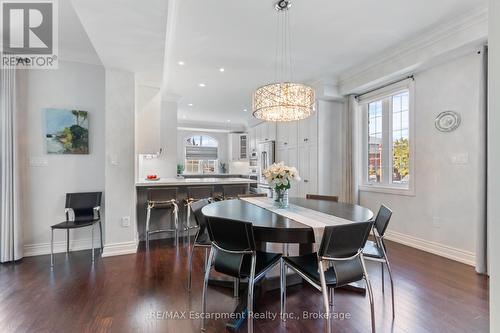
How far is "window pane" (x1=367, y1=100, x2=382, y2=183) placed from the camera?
4.12 metres

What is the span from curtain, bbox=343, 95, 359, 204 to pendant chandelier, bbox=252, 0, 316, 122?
1.82 meters

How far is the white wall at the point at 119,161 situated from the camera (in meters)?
3.13

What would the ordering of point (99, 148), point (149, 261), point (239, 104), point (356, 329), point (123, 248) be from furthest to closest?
point (239, 104), point (99, 148), point (123, 248), point (149, 261), point (356, 329)

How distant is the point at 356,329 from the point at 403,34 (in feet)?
11.0

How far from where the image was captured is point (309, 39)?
3.09 meters

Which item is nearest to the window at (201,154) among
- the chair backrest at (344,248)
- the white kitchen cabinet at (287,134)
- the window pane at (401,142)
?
the white kitchen cabinet at (287,134)

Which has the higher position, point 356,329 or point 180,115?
point 180,115

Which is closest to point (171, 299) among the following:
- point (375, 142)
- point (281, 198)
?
point (281, 198)

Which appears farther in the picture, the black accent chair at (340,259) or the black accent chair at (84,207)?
the black accent chair at (84,207)

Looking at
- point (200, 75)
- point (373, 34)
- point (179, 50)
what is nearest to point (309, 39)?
point (373, 34)

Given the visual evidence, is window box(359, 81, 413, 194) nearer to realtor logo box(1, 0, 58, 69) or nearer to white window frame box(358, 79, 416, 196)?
white window frame box(358, 79, 416, 196)

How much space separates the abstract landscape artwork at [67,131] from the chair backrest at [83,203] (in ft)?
2.00

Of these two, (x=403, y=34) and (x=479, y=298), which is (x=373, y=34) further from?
(x=479, y=298)

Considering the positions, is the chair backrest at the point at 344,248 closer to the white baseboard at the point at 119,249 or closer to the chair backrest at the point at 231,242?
the chair backrest at the point at 231,242
